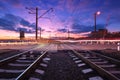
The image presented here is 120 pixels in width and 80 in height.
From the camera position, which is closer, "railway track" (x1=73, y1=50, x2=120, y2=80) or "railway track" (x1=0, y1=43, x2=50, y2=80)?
"railway track" (x1=73, y1=50, x2=120, y2=80)

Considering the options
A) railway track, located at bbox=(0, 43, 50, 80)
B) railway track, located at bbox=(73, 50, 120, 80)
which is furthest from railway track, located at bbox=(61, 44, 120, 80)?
railway track, located at bbox=(0, 43, 50, 80)

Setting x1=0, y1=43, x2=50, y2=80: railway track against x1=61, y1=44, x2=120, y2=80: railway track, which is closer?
x1=61, y1=44, x2=120, y2=80: railway track

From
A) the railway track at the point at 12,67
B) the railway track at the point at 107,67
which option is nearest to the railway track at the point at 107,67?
the railway track at the point at 107,67

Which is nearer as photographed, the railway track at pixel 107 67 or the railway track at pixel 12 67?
the railway track at pixel 107 67

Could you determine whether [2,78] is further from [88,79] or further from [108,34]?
[108,34]

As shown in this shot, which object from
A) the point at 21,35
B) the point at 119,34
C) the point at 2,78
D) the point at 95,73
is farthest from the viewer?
the point at 119,34

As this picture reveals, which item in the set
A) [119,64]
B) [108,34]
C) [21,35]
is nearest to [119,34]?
[108,34]

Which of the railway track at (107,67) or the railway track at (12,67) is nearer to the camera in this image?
the railway track at (107,67)

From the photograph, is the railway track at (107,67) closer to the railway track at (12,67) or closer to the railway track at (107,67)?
the railway track at (107,67)

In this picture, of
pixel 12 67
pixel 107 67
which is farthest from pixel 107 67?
pixel 12 67

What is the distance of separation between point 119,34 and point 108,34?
9.45 m

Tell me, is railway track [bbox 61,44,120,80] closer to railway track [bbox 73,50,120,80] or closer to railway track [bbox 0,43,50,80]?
railway track [bbox 73,50,120,80]

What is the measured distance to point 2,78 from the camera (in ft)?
25.0

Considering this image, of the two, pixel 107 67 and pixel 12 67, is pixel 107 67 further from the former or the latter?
pixel 12 67
